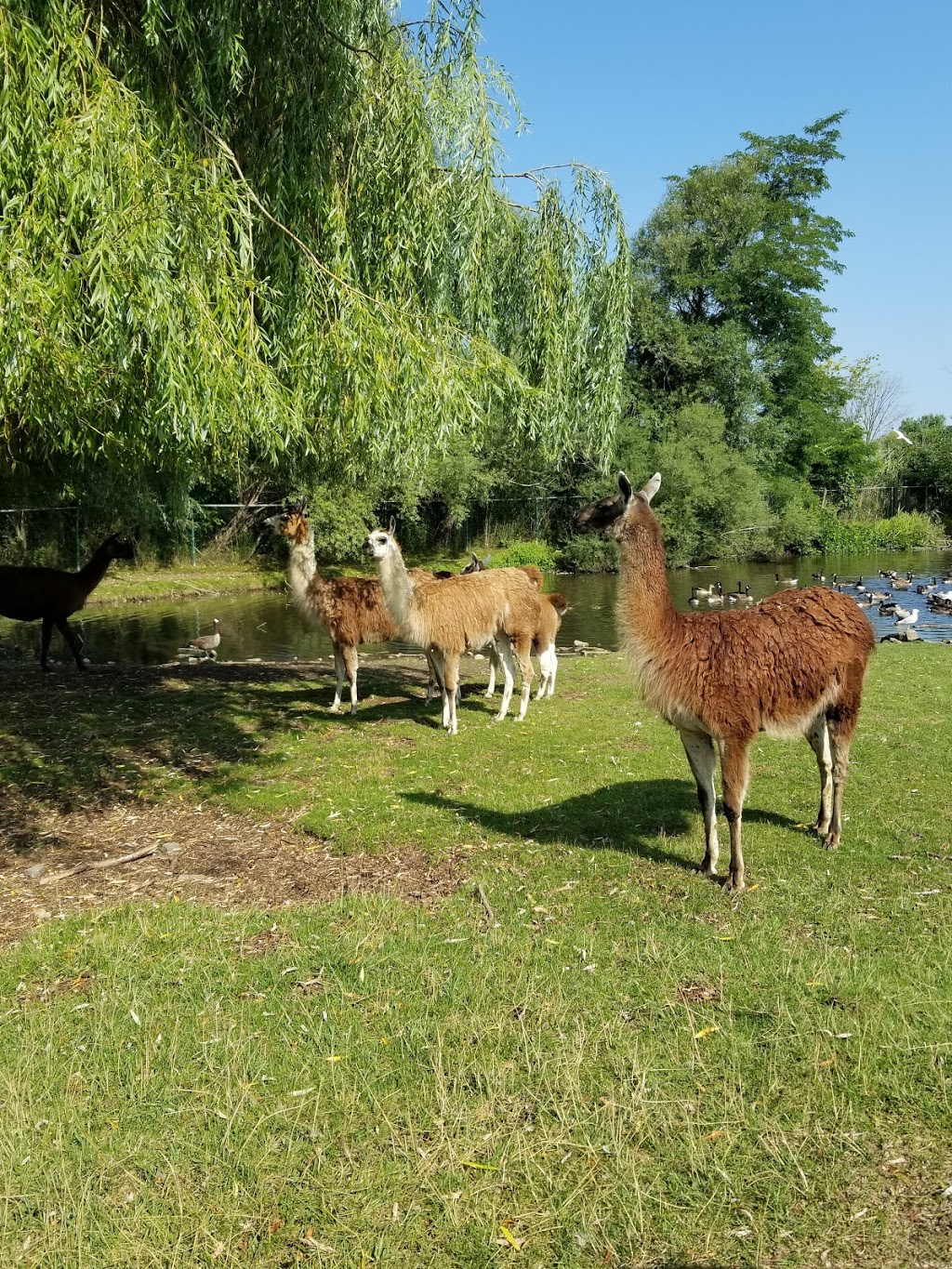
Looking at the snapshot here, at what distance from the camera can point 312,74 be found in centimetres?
668

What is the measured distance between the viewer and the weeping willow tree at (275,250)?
15.5 feet

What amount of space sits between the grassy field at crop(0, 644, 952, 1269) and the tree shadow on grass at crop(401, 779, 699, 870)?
3cm

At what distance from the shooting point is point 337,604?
1084 cm

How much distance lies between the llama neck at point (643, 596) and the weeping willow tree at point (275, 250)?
60.3 inches

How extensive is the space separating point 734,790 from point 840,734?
1.15 m

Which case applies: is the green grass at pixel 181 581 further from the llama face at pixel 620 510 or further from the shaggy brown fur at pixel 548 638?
the llama face at pixel 620 510

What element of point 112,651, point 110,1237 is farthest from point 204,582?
point 110,1237

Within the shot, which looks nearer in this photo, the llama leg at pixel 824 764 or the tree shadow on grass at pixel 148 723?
the llama leg at pixel 824 764

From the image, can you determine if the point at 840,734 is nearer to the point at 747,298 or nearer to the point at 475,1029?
the point at 475,1029

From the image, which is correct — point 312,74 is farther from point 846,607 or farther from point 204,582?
point 204,582

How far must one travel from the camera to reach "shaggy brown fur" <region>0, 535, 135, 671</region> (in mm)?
12602

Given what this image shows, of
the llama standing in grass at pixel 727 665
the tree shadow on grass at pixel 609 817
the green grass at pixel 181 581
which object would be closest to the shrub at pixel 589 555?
the green grass at pixel 181 581

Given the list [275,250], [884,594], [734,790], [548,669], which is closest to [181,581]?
[548,669]

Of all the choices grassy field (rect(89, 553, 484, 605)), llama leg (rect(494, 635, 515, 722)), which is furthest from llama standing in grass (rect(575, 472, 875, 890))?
grassy field (rect(89, 553, 484, 605))
